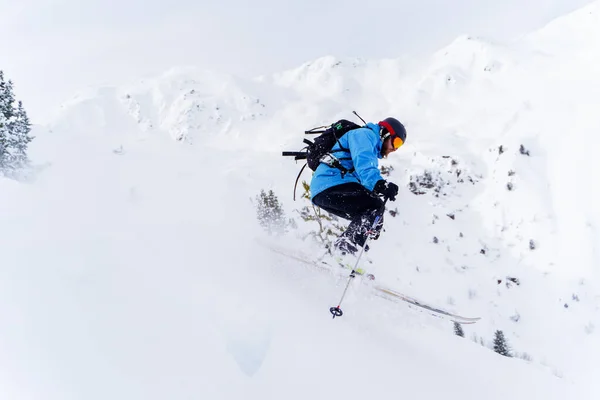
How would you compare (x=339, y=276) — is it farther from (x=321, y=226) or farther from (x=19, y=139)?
(x=19, y=139)

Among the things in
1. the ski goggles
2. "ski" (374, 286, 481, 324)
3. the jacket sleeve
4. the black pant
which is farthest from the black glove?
"ski" (374, 286, 481, 324)

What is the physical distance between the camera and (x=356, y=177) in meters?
4.91

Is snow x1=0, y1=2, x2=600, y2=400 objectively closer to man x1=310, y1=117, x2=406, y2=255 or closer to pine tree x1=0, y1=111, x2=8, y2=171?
man x1=310, y1=117, x2=406, y2=255

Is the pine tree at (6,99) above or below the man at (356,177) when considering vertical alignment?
above

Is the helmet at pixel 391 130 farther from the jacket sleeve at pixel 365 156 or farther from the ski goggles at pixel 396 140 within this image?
the jacket sleeve at pixel 365 156

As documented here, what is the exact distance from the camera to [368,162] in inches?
176

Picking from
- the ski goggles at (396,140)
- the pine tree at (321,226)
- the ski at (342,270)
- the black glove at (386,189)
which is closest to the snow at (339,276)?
the ski at (342,270)

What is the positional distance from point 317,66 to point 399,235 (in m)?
80.3

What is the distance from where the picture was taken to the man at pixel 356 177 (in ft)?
14.9

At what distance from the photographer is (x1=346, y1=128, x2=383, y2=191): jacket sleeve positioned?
14.5 feet

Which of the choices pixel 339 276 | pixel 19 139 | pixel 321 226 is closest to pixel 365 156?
pixel 339 276

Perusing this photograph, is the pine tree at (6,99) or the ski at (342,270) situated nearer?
the ski at (342,270)

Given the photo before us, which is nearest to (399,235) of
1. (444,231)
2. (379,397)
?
(444,231)

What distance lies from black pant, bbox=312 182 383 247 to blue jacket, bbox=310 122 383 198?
91 mm
